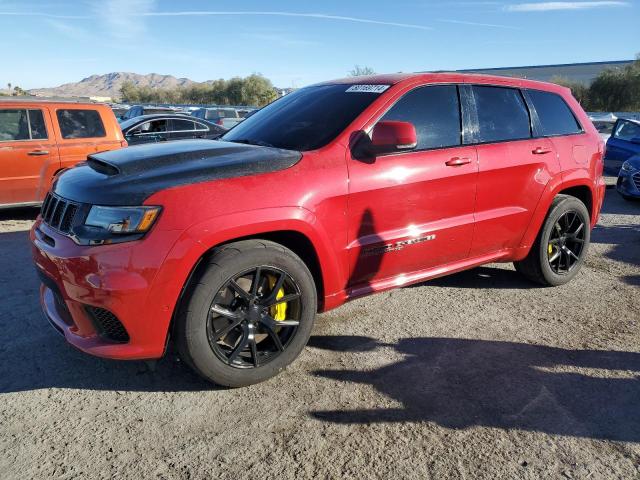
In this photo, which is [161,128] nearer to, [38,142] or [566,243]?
[38,142]

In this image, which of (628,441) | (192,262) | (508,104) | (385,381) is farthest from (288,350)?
(508,104)

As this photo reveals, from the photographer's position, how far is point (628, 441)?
247 centimetres

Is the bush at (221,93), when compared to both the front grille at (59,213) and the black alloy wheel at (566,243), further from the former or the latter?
the front grille at (59,213)

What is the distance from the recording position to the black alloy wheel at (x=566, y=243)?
14.9 ft

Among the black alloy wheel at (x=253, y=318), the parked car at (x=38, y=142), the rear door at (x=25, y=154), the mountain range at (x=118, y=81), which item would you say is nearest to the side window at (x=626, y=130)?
the parked car at (x=38, y=142)

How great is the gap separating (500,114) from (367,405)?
266 centimetres

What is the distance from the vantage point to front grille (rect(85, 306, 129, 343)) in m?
2.59

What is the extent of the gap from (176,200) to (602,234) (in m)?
6.20

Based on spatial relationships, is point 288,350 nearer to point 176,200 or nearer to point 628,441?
point 176,200

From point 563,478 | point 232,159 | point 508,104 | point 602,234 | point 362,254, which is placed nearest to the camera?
point 563,478

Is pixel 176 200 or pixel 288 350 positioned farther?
pixel 288 350

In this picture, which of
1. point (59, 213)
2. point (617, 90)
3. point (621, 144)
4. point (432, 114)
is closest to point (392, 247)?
point (432, 114)

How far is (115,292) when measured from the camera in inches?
97.8

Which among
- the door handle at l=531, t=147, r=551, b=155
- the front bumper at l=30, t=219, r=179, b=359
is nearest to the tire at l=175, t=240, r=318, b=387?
the front bumper at l=30, t=219, r=179, b=359
